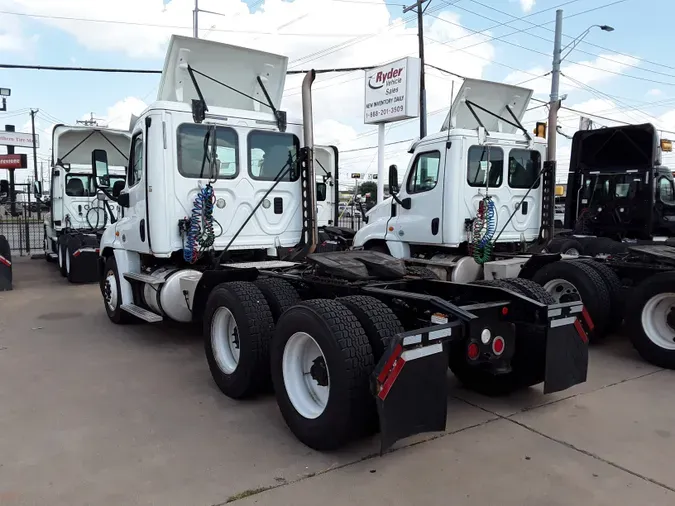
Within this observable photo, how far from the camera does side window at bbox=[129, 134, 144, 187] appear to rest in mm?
6465

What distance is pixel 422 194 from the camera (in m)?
8.03

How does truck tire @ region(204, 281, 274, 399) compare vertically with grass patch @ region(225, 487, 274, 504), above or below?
above

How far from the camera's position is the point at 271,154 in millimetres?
6777

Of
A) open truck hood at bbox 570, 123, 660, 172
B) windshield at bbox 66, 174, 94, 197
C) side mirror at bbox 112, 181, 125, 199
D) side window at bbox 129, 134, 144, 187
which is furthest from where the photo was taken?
windshield at bbox 66, 174, 94, 197

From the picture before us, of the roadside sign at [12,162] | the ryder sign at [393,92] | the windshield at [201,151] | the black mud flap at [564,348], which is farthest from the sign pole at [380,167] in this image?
the roadside sign at [12,162]

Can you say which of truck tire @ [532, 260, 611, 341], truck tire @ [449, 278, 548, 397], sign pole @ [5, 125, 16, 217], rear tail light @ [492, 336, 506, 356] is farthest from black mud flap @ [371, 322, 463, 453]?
sign pole @ [5, 125, 16, 217]

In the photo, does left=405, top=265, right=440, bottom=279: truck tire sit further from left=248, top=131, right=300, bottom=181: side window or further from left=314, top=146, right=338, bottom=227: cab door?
left=314, top=146, right=338, bottom=227: cab door

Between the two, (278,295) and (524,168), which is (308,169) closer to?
(278,295)

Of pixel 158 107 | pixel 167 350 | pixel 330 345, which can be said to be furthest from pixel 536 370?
pixel 158 107

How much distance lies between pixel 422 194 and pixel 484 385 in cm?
378

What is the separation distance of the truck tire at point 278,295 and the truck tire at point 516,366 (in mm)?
1429

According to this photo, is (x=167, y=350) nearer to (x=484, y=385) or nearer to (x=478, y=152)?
(x=484, y=385)

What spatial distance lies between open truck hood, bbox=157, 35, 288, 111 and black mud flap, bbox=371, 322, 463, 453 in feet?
14.4

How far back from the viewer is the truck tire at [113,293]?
7.31 m
